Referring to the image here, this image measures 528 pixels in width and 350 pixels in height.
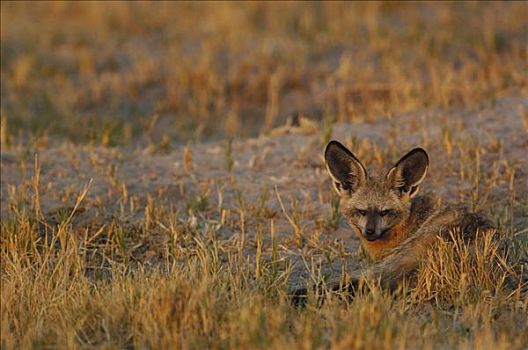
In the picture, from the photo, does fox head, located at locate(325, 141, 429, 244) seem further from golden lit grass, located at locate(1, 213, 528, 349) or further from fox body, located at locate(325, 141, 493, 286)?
golden lit grass, located at locate(1, 213, 528, 349)

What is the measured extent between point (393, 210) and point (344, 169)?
48cm

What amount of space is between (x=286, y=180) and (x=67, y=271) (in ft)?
10.4

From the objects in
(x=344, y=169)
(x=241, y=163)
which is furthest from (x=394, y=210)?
(x=241, y=163)

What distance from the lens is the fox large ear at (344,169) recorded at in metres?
6.85

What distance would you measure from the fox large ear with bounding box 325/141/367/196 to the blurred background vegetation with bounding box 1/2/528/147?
3.56 metres

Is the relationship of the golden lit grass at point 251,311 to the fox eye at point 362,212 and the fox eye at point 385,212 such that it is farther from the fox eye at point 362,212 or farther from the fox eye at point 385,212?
the fox eye at point 362,212

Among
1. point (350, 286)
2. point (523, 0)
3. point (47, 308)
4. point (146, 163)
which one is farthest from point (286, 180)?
point (523, 0)

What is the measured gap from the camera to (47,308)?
237 inches

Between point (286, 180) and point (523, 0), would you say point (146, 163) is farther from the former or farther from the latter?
point (523, 0)

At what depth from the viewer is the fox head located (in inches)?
266

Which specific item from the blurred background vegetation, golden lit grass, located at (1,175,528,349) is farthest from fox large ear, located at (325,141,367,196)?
the blurred background vegetation

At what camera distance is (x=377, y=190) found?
22.5 feet

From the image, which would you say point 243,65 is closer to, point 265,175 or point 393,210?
point 265,175

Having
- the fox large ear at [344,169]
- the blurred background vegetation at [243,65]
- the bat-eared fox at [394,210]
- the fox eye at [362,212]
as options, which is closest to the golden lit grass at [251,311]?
the bat-eared fox at [394,210]
